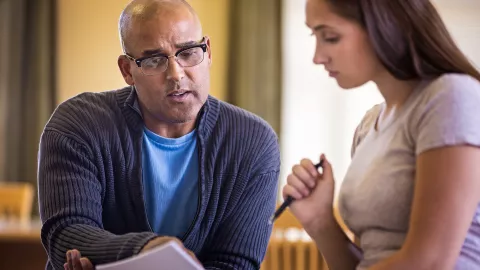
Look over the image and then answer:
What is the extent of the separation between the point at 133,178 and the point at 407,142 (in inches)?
31.9

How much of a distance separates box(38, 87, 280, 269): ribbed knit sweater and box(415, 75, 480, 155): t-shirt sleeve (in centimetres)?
75

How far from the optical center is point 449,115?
45.4 inches

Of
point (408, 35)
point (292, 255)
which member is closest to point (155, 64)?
point (408, 35)

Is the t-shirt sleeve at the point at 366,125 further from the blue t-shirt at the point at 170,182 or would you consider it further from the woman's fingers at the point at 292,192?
the blue t-shirt at the point at 170,182

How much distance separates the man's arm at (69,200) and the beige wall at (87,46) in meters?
3.39

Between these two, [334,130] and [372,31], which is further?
[334,130]

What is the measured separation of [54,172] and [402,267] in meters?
0.95

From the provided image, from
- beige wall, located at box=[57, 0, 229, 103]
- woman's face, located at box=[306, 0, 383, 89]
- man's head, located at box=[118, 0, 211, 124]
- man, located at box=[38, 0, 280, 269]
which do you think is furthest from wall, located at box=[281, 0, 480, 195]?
woman's face, located at box=[306, 0, 383, 89]

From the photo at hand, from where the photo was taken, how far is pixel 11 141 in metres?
5.17

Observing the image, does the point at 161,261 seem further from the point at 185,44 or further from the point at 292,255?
the point at 292,255

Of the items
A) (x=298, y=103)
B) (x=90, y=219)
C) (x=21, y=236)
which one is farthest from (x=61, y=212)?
(x=298, y=103)

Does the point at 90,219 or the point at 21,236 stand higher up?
the point at 90,219

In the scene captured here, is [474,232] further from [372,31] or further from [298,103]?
[298,103]

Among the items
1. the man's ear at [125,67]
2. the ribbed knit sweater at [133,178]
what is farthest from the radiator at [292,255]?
the man's ear at [125,67]
